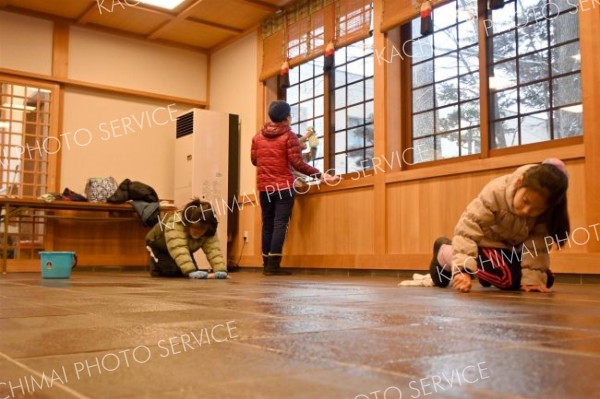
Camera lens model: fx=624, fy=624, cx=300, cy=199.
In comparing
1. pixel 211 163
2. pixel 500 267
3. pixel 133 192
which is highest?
pixel 211 163

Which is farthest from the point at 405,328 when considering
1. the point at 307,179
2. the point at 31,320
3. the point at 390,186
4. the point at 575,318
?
the point at 307,179

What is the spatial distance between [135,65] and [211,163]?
4.92ft

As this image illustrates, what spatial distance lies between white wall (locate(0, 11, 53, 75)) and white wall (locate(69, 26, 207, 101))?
25 cm

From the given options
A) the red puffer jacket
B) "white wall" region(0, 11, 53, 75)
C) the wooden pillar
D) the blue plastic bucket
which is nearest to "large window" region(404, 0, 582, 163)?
the wooden pillar

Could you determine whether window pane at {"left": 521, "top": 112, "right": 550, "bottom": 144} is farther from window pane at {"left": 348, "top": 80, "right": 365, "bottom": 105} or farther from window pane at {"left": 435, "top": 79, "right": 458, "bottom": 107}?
window pane at {"left": 348, "top": 80, "right": 365, "bottom": 105}

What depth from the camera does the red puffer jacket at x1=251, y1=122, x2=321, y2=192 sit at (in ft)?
17.3

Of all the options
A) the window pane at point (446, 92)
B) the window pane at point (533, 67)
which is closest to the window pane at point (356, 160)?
the window pane at point (446, 92)

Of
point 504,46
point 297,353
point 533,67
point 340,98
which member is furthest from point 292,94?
point 297,353

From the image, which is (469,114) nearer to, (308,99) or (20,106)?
(308,99)

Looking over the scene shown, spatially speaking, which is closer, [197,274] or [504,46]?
[197,274]

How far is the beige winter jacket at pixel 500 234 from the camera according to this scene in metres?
2.51

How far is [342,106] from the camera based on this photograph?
567 centimetres

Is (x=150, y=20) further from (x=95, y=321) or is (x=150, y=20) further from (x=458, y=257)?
(x=95, y=321)

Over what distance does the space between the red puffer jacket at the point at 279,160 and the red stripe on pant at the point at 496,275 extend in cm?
276
